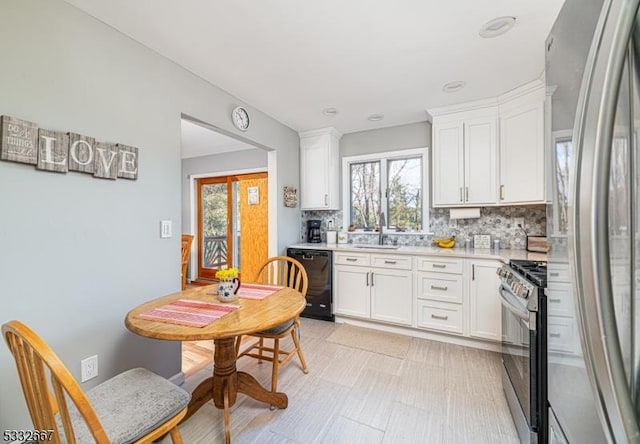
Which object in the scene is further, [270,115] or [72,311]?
[270,115]

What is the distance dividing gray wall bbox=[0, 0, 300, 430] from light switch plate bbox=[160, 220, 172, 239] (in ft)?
0.13

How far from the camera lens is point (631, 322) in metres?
0.46

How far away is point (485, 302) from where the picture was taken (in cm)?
254

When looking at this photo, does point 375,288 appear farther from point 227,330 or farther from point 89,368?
point 89,368

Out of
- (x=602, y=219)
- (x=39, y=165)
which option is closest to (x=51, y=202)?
(x=39, y=165)

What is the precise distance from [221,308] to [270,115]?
243 centimetres

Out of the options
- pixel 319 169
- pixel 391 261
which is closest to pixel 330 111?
pixel 319 169

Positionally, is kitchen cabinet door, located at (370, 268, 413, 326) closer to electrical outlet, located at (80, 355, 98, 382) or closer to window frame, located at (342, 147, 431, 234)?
window frame, located at (342, 147, 431, 234)

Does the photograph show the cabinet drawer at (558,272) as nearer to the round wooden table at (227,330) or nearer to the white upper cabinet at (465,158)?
the round wooden table at (227,330)

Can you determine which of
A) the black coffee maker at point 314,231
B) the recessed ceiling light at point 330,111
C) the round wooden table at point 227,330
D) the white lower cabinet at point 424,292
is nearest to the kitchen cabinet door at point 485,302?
the white lower cabinet at point 424,292

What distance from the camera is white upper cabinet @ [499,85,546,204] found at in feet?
8.26

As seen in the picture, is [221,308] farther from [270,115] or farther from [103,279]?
[270,115]

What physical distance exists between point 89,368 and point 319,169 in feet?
9.80

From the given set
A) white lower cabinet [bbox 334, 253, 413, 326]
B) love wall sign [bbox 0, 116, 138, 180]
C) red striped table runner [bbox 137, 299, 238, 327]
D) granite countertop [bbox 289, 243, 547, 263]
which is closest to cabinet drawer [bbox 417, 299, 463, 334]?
white lower cabinet [bbox 334, 253, 413, 326]
